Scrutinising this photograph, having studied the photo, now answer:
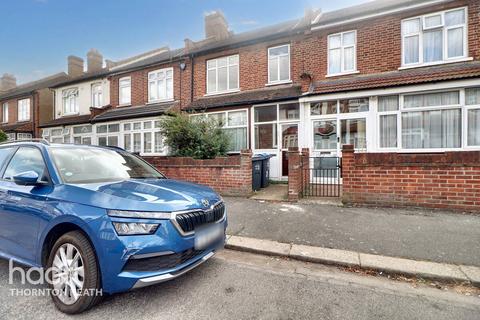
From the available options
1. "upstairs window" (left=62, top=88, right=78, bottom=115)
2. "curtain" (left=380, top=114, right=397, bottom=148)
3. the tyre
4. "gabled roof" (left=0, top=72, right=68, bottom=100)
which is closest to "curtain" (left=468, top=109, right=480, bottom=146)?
"curtain" (left=380, top=114, right=397, bottom=148)

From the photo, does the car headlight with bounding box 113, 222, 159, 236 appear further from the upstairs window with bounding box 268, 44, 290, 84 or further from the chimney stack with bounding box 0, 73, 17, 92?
the chimney stack with bounding box 0, 73, 17, 92

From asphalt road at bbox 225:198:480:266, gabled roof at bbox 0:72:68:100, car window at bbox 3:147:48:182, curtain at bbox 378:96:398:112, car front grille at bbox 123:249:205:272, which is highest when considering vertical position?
gabled roof at bbox 0:72:68:100

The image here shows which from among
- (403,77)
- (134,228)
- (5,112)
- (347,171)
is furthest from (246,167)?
(5,112)

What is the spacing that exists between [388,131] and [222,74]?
7.39 meters

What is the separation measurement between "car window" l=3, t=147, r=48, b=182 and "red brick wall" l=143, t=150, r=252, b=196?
474 centimetres

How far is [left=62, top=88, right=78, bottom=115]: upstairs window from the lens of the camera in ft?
55.2

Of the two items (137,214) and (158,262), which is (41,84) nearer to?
(137,214)

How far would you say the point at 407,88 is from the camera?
778 centimetres

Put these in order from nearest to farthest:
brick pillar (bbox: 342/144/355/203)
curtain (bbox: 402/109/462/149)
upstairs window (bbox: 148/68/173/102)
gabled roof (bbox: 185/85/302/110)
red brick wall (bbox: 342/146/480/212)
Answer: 1. red brick wall (bbox: 342/146/480/212)
2. brick pillar (bbox: 342/144/355/203)
3. curtain (bbox: 402/109/462/149)
4. gabled roof (bbox: 185/85/302/110)
5. upstairs window (bbox: 148/68/173/102)

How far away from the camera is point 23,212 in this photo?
274 cm

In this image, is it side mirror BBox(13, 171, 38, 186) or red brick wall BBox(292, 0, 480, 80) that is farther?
red brick wall BBox(292, 0, 480, 80)

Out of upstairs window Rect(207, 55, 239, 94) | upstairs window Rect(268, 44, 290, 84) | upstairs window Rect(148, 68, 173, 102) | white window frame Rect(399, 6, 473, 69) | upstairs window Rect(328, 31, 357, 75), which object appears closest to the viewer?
white window frame Rect(399, 6, 473, 69)

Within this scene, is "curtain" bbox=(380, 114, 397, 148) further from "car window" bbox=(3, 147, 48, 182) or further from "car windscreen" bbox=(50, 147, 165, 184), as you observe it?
"car window" bbox=(3, 147, 48, 182)

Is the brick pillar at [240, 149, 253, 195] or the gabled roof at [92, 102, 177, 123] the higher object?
the gabled roof at [92, 102, 177, 123]
